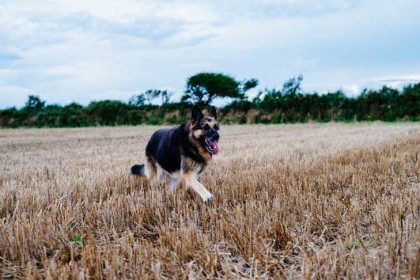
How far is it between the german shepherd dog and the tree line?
70.9 ft

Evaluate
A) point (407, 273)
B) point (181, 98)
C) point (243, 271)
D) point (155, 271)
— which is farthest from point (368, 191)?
point (181, 98)

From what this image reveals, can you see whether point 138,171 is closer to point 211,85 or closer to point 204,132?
point 204,132

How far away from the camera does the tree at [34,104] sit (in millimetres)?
30508

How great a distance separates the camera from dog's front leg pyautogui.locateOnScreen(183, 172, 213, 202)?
12.4ft

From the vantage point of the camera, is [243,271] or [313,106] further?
[313,106]

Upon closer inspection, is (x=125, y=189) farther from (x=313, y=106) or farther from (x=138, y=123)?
(x=138, y=123)

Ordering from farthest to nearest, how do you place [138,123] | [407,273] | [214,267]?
[138,123] → [214,267] → [407,273]

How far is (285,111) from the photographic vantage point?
26.3 metres

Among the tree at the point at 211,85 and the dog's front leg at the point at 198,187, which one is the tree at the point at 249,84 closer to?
the tree at the point at 211,85

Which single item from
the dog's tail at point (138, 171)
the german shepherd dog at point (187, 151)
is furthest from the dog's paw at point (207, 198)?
the dog's tail at point (138, 171)

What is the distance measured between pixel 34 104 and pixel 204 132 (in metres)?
33.1

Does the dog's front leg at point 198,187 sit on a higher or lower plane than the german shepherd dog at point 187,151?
lower

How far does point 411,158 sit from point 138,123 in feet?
83.6

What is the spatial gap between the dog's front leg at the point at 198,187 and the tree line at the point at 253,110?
73.0 feet
